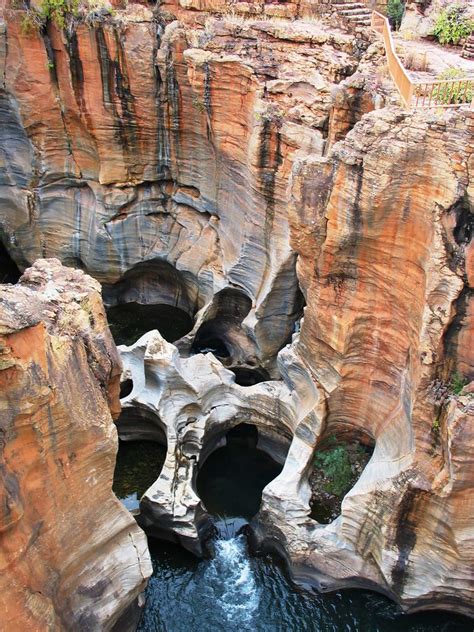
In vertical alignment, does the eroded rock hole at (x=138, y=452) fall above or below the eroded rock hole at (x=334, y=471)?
below

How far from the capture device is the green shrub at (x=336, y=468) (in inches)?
551

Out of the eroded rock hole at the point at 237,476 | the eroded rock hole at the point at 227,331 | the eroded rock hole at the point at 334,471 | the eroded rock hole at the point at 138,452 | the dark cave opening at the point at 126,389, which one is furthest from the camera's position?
the eroded rock hole at the point at 227,331

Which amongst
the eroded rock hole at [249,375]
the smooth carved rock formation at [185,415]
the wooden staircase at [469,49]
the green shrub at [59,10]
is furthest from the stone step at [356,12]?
the smooth carved rock formation at [185,415]

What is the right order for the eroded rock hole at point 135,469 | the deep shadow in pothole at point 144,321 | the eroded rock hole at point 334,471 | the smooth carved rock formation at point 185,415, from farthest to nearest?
the deep shadow in pothole at point 144,321
the eroded rock hole at point 135,469
the eroded rock hole at point 334,471
the smooth carved rock formation at point 185,415

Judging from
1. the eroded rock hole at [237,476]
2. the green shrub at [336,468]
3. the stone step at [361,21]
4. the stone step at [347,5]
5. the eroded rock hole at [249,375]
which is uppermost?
the stone step at [347,5]

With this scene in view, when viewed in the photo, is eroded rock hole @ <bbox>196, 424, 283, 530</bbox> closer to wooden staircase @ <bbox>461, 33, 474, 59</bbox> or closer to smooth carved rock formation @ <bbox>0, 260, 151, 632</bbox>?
smooth carved rock formation @ <bbox>0, 260, 151, 632</bbox>

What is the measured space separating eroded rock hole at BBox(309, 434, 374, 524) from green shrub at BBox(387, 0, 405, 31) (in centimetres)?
1316

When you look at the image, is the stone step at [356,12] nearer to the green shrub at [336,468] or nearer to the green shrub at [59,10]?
the green shrub at [59,10]

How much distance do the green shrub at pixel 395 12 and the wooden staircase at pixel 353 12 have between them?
886mm

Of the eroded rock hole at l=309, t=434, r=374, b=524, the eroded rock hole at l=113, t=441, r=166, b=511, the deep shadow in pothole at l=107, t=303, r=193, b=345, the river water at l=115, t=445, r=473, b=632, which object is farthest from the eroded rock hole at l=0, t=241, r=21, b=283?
the eroded rock hole at l=309, t=434, r=374, b=524

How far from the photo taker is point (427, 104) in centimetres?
1157

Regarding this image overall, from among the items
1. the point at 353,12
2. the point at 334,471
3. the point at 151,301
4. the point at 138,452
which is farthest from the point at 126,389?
the point at 353,12

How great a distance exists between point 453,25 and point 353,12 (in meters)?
4.22

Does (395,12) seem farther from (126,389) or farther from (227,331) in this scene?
(126,389)
